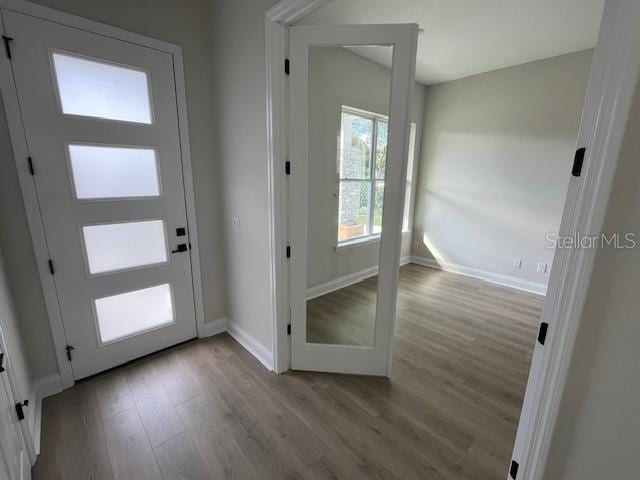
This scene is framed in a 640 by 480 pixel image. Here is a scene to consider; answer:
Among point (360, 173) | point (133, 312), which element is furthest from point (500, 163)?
point (133, 312)

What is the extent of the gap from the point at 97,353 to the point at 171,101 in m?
1.99

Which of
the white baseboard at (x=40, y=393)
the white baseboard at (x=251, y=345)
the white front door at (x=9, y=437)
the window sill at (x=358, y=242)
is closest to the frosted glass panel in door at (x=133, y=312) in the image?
the white baseboard at (x=40, y=393)

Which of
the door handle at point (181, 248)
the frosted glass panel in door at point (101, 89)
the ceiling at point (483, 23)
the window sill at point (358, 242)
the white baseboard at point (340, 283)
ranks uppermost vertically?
the ceiling at point (483, 23)

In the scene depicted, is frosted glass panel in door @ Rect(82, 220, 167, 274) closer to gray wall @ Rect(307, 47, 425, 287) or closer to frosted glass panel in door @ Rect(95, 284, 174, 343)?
frosted glass panel in door @ Rect(95, 284, 174, 343)

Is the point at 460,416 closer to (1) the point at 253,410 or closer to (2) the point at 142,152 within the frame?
(1) the point at 253,410

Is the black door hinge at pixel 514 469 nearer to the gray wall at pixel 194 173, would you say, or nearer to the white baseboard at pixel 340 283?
the white baseboard at pixel 340 283

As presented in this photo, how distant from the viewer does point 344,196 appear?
2.16 meters

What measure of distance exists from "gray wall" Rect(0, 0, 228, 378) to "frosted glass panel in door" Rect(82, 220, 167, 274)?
0.99ft

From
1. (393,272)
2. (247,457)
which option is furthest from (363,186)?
(247,457)

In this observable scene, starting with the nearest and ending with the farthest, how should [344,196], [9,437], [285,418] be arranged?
[9,437]
[285,418]
[344,196]

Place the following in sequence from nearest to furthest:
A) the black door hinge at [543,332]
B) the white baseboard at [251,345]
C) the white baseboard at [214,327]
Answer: the black door hinge at [543,332] < the white baseboard at [251,345] < the white baseboard at [214,327]

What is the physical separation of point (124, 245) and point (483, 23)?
375 centimetres

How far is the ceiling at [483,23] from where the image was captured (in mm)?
2285

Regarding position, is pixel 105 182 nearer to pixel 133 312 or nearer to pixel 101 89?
pixel 101 89
